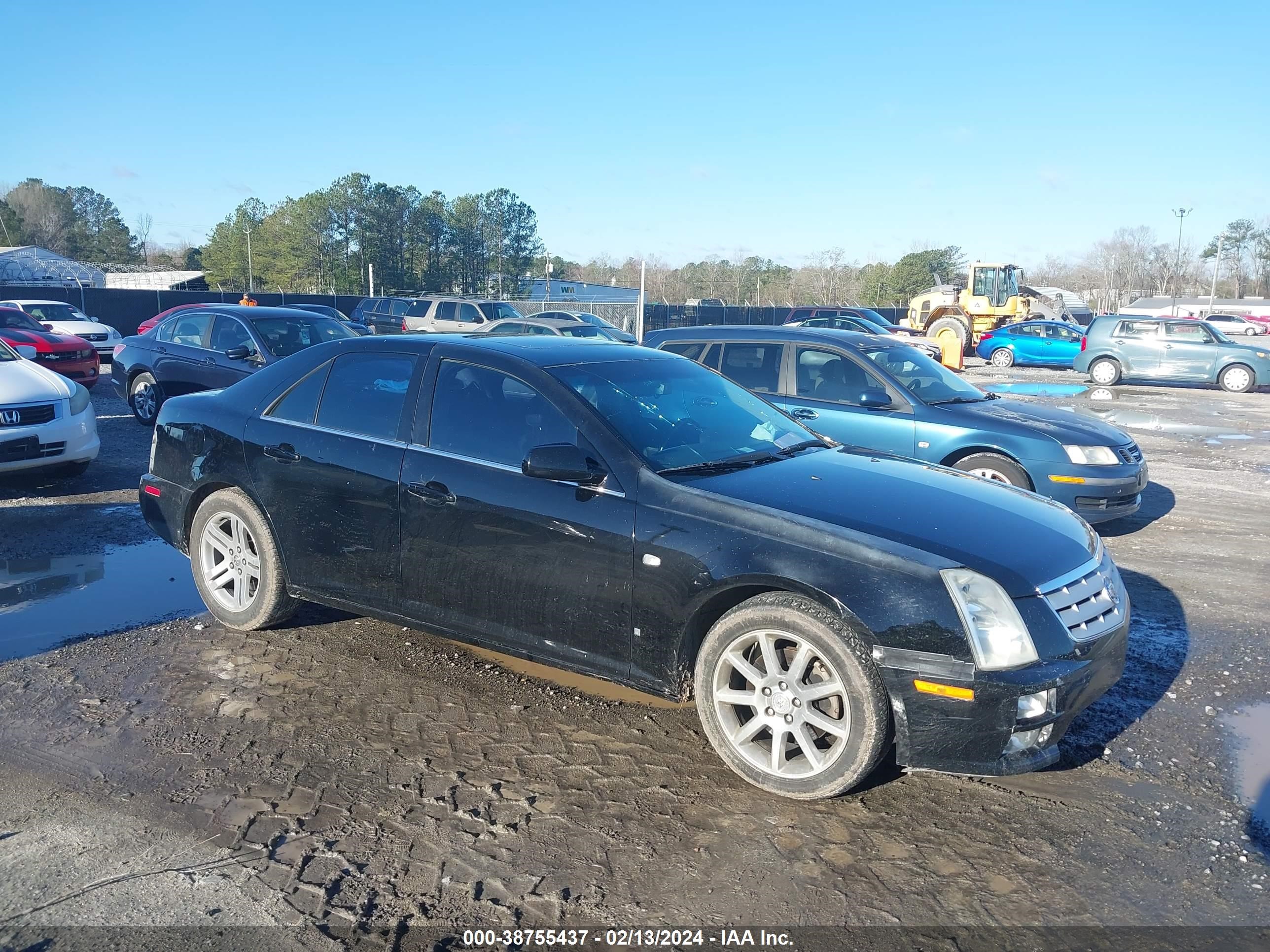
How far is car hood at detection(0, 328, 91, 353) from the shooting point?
52.3 feet

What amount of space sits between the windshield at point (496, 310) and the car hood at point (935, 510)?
24194 mm

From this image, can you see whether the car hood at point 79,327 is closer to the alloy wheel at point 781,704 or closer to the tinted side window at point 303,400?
the tinted side window at point 303,400

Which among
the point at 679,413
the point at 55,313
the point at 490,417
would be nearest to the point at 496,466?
the point at 490,417

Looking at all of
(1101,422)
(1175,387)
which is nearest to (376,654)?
(1101,422)

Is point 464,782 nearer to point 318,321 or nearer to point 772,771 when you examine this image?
point 772,771

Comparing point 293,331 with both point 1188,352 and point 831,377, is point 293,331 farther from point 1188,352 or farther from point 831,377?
point 1188,352

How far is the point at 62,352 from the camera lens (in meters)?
16.2

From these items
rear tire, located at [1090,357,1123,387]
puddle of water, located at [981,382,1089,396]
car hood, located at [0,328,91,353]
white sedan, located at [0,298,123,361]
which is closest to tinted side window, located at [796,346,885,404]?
puddle of water, located at [981,382,1089,396]

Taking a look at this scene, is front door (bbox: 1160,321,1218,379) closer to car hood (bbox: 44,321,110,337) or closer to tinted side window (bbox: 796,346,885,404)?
tinted side window (bbox: 796,346,885,404)

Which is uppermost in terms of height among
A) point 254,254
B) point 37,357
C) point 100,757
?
point 254,254

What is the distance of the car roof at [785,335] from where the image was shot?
845cm

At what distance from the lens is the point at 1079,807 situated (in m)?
3.72

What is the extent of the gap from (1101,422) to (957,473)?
469cm

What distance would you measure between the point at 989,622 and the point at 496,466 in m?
2.21
